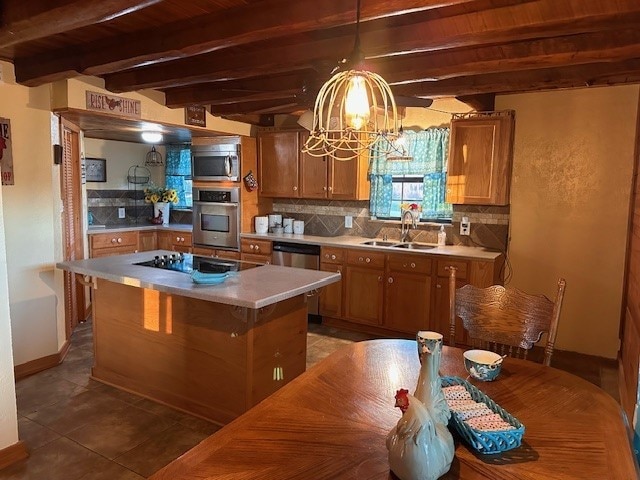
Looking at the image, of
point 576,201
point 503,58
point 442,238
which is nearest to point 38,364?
point 442,238

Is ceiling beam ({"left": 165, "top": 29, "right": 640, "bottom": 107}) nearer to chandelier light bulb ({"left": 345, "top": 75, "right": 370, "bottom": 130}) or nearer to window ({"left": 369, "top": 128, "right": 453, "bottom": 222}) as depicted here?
chandelier light bulb ({"left": 345, "top": 75, "right": 370, "bottom": 130})

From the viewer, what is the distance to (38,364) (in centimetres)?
360

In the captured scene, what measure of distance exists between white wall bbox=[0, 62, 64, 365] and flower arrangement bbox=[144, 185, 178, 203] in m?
2.92

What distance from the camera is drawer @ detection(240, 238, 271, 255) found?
16.8ft

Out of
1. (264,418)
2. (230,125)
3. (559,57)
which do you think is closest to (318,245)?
(230,125)

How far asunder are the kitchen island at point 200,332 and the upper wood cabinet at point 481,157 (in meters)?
1.92

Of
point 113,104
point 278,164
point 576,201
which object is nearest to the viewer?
point 113,104

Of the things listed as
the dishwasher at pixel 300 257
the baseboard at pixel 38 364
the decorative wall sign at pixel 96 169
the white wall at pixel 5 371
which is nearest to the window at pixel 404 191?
the dishwasher at pixel 300 257

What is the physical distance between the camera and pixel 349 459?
46.1 inches

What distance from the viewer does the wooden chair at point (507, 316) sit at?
6.42 feet

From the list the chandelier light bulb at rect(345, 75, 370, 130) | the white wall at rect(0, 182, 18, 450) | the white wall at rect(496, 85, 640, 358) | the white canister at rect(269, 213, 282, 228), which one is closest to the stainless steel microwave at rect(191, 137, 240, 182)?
the white canister at rect(269, 213, 282, 228)

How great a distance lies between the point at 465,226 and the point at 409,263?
0.74m

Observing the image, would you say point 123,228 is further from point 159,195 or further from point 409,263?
point 409,263

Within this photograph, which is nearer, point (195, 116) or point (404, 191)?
point (195, 116)
